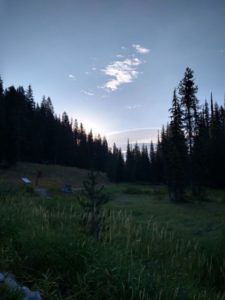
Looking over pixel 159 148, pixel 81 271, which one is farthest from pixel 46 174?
pixel 81 271

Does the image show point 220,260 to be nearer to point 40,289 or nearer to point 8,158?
point 40,289

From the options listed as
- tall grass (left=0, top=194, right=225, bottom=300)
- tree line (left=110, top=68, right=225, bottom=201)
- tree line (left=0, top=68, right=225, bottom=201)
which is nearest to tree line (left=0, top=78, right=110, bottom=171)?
tree line (left=0, top=68, right=225, bottom=201)

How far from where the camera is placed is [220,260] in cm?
602

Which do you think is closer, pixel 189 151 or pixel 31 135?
pixel 189 151

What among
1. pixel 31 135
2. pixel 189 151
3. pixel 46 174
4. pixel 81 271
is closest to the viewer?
pixel 81 271

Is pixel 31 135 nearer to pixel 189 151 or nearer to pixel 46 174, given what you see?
pixel 46 174

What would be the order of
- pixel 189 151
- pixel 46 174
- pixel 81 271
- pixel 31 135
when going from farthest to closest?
1. pixel 31 135
2. pixel 46 174
3. pixel 189 151
4. pixel 81 271

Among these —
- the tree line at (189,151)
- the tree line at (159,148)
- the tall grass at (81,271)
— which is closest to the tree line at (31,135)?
the tree line at (159,148)

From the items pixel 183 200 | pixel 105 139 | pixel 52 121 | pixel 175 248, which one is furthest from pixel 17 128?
pixel 105 139

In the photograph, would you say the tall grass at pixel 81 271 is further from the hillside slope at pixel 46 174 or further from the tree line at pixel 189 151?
the hillside slope at pixel 46 174

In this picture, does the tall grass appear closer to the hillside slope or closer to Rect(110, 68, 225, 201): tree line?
Rect(110, 68, 225, 201): tree line

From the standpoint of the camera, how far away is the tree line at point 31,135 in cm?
4500

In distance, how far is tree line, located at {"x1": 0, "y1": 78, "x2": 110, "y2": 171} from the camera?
45.0m

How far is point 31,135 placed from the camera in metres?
60.0
